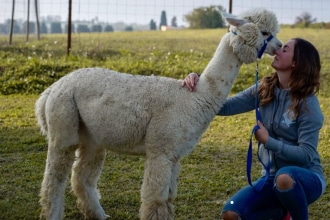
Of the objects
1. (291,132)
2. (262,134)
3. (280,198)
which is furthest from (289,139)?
(280,198)

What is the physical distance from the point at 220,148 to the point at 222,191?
6.03ft

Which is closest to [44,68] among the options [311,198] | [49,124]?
[49,124]

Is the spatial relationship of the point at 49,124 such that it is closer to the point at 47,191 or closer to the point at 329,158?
the point at 47,191

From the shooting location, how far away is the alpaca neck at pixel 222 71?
4.47 m

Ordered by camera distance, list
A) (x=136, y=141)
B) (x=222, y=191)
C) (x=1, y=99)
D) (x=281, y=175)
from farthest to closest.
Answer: (x=1, y=99) < (x=222, y=191) < (x=136, y=141) < (x=281, y=175)

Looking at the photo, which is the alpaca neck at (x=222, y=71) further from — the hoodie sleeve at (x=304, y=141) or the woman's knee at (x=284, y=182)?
the woman's knee at (x=284, y=182)

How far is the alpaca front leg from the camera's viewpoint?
440 centimetres

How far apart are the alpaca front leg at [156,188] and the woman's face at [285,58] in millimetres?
986

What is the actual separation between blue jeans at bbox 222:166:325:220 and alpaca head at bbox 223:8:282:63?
82 cm

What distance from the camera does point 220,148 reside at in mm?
7762

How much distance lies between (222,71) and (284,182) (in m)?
0.94

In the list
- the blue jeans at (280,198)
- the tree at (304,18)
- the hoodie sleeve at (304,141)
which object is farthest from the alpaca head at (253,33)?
the tree at (304,18)

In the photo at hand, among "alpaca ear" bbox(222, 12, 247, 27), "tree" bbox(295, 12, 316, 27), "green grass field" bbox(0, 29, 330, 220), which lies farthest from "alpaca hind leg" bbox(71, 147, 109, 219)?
"tree" bbox(295, 12, 316, 27)

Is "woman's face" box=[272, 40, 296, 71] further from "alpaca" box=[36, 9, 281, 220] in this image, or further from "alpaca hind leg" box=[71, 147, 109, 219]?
"alpaca hind leg" box=[71, 147, 109, 219]
